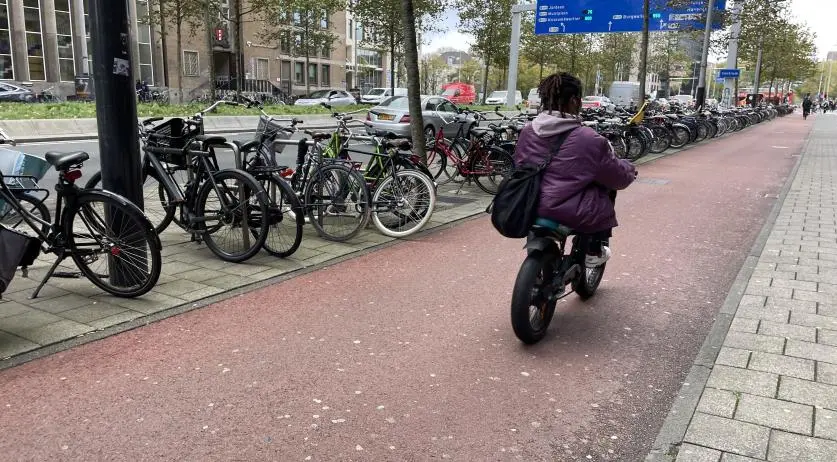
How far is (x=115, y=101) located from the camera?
174 inches

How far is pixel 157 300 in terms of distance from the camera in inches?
178

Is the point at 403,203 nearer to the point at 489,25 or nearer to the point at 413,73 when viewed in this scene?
the point at 413,73

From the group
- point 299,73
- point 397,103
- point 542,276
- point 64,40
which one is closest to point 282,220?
point 542,276

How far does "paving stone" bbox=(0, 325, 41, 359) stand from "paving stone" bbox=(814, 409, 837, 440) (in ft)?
13.2

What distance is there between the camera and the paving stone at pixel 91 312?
4.14 metres

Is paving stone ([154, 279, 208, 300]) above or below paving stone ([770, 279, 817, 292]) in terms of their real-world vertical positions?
below

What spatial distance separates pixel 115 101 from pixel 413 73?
15.3 feet

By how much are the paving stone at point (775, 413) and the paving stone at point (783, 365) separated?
14.9 inches

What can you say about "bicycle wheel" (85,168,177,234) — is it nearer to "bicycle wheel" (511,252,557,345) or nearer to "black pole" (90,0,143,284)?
"black pole" (90,0,143,284)

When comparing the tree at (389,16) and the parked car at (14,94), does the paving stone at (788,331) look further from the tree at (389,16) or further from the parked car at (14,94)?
the parked car at (14,94)

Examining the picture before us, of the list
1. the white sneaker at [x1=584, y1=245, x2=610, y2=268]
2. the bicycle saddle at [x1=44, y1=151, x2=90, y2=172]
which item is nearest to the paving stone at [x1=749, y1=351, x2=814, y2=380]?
the white sneaker at [x1=584, y1=245, x2=610, y2=268]

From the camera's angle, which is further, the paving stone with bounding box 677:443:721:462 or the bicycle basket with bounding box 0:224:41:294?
the bicycle basket with bounding box 0:224:41:294

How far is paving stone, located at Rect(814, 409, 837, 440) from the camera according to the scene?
9.41 ft

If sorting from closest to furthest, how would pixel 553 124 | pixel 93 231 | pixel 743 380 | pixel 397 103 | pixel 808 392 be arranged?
pixel 808 392
pixel 743 380
pixel 553 124
pixel 93 231
pixel 397 103
